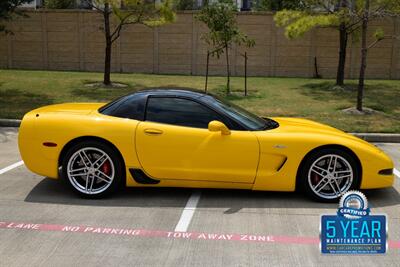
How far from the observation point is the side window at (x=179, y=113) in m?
5.33

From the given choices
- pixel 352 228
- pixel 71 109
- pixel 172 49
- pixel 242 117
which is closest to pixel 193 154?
pixel 242 117

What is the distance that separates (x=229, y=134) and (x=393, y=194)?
2127mm

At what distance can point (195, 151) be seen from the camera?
520 centimetres

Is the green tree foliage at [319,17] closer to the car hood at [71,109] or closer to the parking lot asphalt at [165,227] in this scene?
the parking lot asphalt at [165,227]

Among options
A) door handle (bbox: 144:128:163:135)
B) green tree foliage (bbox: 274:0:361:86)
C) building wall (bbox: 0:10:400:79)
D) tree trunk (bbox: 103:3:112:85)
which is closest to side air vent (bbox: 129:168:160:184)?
door handle (bbox: 144:128:163:135)

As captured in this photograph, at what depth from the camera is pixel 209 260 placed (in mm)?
3811

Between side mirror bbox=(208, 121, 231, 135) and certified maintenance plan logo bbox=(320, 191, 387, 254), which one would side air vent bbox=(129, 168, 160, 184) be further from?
certified maintenance plan logo bbox=(320, 191, 387, 254)

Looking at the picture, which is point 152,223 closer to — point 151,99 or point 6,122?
point 151,99

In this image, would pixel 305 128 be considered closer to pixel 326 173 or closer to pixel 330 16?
pixel 326 173

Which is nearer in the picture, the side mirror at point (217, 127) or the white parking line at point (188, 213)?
the white parking line at point (188, 213)

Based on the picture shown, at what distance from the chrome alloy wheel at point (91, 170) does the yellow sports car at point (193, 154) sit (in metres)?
0.01

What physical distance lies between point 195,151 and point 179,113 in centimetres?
49

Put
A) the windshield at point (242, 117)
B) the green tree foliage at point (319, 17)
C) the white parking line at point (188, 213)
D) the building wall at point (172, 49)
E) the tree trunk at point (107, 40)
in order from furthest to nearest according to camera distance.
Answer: the building wall at point (172, 49)
the tree trunk at point (107, 40)
the green tree foliage at point (319, 17)
the windshield at point (242, 117)
the white parking line at point (188, 213)

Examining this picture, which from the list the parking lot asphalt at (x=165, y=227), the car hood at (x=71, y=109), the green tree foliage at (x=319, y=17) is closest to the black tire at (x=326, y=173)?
the parking lot asphalt at (x=165, y=227)
